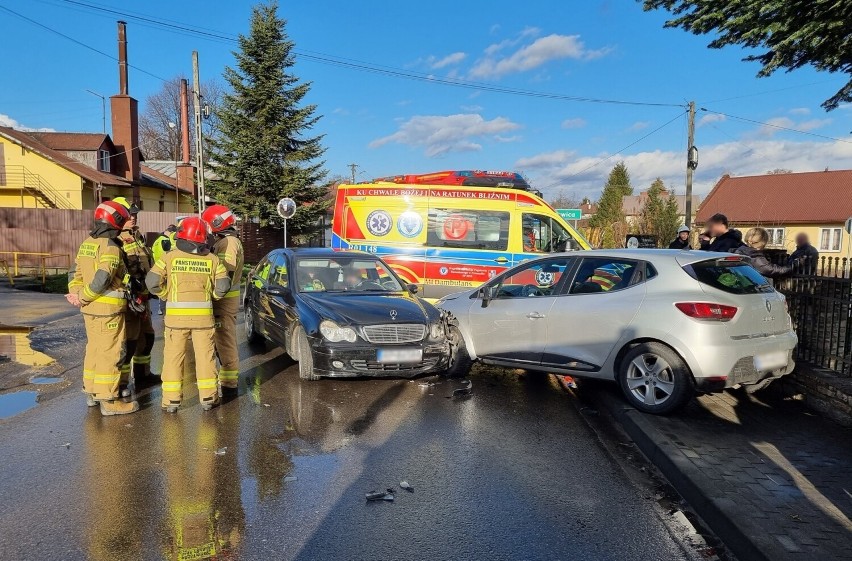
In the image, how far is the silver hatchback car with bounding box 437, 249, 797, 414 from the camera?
17.4ft

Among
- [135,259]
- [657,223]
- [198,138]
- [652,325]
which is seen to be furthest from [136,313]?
[657,223]

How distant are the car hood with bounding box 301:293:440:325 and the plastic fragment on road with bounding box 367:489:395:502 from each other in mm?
2670

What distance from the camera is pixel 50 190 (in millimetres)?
32938

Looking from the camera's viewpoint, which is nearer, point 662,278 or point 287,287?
point 662,278

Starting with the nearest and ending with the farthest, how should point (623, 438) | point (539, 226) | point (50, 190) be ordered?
point (623, 438) → point (539, 226) → point (50, 190)

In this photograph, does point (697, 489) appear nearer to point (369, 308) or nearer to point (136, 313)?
point (369, 308)

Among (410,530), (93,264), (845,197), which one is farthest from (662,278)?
(845,197)

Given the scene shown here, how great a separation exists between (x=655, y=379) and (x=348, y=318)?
315cm

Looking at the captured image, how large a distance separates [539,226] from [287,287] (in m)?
5.10

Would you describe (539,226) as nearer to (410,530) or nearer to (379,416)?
(379,416)

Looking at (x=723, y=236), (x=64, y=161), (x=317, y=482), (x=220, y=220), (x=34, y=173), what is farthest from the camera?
(x=64, y=161)

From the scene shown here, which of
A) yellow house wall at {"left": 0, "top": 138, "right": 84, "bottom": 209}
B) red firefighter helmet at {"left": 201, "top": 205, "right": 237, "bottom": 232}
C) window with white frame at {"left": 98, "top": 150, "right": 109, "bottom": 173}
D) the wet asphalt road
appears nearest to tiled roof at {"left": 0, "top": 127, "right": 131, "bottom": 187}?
yellow house wall at {"left": 0, "top": 138, "right": 84, "bottom": 209}

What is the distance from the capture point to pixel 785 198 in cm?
4800

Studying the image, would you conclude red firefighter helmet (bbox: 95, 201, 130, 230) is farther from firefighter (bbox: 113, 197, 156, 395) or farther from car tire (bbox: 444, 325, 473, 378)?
car tire (bbox: 444, 325, 473, 378)
